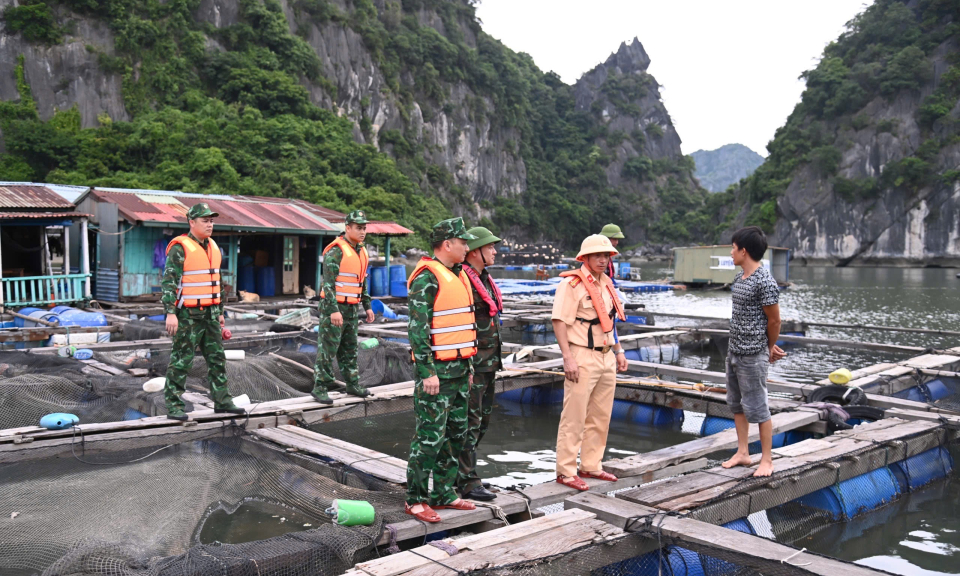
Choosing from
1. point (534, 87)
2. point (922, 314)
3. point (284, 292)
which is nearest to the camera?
point (284, 292)

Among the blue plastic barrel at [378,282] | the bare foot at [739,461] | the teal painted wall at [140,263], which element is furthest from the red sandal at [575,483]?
the blue plastic barrel at [378,282]

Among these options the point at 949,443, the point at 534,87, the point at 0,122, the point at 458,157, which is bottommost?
the point at 949,443

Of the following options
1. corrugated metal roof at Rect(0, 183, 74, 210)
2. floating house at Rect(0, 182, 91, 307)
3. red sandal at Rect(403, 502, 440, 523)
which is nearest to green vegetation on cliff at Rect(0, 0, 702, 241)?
floating house at Rect(0, 182, 91, 307)

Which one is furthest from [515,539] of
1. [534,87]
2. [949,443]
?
[534,87]

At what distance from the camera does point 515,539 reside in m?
4.55

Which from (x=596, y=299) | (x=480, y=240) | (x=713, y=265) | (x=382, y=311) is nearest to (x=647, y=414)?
(x=596, y=299)

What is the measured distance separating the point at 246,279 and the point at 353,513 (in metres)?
18.0

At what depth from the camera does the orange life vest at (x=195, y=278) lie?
707cm

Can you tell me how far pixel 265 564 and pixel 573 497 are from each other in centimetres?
229

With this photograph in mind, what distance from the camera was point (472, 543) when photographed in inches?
176

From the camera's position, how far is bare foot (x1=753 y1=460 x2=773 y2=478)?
19.6 feet

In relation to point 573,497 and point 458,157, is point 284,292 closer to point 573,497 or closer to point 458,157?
point 573,497

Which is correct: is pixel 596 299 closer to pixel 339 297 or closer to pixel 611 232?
pixel 611 232

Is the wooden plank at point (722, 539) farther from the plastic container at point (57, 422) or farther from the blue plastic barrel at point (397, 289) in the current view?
the blue plastic barrel at point (397, 289)
